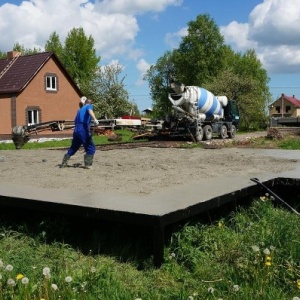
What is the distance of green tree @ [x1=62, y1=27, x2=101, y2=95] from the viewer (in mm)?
61556

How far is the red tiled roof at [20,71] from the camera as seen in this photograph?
3638cm

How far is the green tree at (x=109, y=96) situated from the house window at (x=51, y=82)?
603 inches

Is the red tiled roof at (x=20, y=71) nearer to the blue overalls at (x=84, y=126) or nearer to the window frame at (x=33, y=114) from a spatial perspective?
the window frame at (x=33, y=114)

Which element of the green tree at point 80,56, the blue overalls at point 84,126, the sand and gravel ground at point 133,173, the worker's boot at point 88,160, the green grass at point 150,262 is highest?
the green tree at point 80,56

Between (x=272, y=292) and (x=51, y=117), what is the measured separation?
36.2m

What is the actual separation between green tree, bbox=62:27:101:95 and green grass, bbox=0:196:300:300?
2217 inches

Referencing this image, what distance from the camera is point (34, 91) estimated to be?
37344 millimetres

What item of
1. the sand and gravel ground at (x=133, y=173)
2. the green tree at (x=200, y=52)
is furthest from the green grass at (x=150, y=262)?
the green tree at (x=200, y=52)

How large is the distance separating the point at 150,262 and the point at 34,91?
34.0 meters

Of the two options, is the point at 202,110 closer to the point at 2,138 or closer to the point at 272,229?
Result: the point at 2,138

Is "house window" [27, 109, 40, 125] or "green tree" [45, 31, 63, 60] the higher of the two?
"green tree" [45, 31, 63, 60]

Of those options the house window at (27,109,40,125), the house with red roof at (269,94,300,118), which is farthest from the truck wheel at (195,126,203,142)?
the house with red roof at (269,94,300,118)

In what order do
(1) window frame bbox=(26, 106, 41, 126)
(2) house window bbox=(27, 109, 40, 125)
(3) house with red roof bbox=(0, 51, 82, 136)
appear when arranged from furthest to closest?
(2) house window bbox=(27, 109, 40, 125), (1) window frame bbox=(26, 106, 41, 126), (3) house with red roof bbox=(0, 51, 82, 136)

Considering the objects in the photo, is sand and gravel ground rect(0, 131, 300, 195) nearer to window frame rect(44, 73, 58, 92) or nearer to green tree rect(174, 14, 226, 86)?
window frame rect(44, 73, 58, 92)
